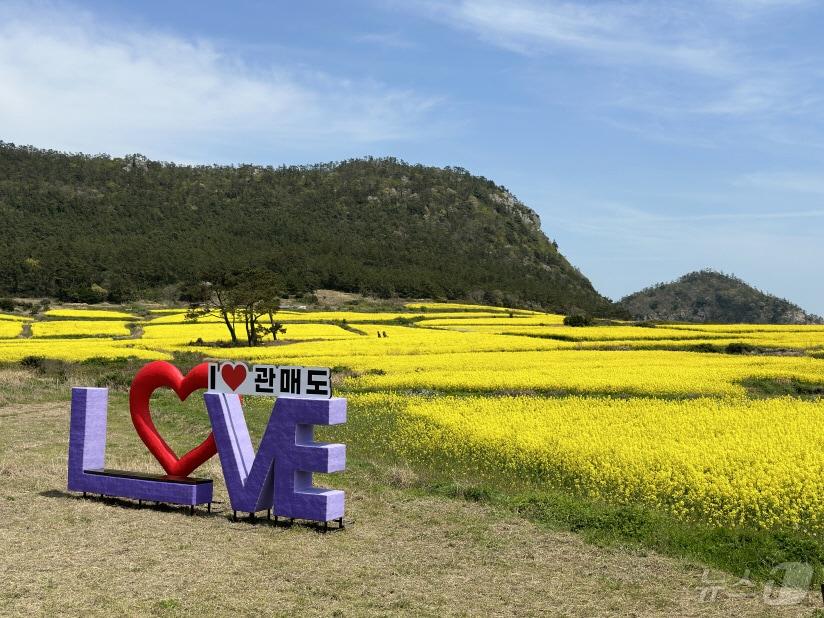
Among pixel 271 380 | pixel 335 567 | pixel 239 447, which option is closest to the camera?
pixel 335 567

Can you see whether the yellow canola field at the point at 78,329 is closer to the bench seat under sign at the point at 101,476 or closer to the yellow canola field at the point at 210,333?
the yellow canola field at the point at 210,333

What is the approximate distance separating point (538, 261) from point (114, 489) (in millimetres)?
157464

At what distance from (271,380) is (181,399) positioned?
1.98 m

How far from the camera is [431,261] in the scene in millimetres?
137625

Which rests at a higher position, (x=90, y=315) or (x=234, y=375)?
(x=90, y=315)

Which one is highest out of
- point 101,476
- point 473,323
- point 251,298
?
point 251,298

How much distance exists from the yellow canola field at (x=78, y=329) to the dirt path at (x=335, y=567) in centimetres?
4254

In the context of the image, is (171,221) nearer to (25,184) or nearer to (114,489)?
(25,184)

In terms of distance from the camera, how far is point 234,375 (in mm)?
13078

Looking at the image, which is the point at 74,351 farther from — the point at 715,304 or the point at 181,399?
the point at 715,304

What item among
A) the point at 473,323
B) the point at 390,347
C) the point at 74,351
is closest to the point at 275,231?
the point at 473,323

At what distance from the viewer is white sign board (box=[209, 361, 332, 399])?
12.3 meters

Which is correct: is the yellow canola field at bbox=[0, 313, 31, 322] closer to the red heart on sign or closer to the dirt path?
the dirt path

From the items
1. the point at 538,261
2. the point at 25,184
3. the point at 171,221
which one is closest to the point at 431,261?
the point at 538,261
